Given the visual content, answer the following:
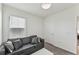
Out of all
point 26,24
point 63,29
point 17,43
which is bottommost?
point 17,43

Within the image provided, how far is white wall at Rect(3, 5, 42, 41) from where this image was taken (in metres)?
1.95

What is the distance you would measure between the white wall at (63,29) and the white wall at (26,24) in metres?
0.33

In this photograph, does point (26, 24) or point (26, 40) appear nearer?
point (26, 24)

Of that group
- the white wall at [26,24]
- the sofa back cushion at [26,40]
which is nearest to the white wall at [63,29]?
the white wall at [26,24]

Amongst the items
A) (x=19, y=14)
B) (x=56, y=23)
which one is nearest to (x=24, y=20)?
(x=19, y=14)

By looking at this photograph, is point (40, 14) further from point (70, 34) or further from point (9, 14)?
point (70, 34)

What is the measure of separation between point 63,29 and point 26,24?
Result: 183 cm

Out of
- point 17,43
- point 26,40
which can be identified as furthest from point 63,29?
point 17,43

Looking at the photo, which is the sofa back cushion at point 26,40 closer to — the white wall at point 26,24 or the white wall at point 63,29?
the white wall at point 26,24

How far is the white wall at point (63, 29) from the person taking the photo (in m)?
2.72

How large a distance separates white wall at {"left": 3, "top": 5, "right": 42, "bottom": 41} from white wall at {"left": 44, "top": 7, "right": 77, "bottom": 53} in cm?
33

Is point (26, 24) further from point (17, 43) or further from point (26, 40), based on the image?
point (17, 43)

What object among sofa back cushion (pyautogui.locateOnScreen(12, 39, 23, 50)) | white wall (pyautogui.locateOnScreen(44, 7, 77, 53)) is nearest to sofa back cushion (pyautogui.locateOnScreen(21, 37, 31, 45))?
sofa back cushion (pyautogui.locateOnScreen(12, 39, 23, 50))

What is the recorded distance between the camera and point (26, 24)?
7.50 feet
